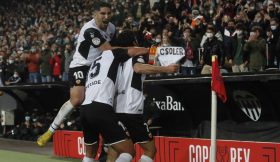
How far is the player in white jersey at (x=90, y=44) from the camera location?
8219 millimetres

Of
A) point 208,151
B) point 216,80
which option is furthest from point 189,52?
point 216,80

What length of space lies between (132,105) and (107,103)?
0.71 m

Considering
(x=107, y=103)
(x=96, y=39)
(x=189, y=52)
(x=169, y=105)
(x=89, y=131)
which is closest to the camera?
(x=107, y=103)

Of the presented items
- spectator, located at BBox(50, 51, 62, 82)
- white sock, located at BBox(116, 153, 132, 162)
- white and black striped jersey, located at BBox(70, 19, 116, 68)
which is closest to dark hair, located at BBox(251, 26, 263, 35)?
white and black striped jersey, located at BBox(70, 19, 116, 68)

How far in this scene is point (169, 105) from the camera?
14898mm

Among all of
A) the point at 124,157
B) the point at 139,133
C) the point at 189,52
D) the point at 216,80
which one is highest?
the point at 189,52

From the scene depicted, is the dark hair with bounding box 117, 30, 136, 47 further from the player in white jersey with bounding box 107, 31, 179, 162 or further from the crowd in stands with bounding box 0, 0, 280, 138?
the crowd in stands with bounding box 0, 0, 280, 138

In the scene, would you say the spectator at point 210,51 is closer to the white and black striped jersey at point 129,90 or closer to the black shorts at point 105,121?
the white and black striped jersey at point 129,90

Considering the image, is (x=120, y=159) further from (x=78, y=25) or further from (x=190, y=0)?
(x=78, y=25)

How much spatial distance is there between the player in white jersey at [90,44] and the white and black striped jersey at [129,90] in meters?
0.61

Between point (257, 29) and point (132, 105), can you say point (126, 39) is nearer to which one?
point (132, 105)

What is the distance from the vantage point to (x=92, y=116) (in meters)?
7.00

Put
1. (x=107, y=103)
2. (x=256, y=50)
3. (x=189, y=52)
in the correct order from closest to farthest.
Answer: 1. (x=107, y=103)
2. (x=256, y=50)
3. (x=189, y=52)

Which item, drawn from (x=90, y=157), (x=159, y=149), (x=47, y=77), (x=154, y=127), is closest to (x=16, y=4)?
(x=47, y=77)
